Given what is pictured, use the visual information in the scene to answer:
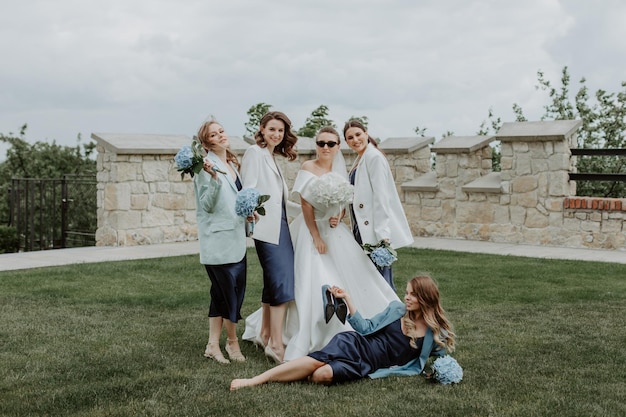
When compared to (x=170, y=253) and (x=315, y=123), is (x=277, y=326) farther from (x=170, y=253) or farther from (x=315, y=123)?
(x=315, y=123)

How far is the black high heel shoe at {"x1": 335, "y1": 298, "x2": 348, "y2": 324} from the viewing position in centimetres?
484

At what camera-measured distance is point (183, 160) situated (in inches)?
189

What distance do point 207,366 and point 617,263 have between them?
664cm

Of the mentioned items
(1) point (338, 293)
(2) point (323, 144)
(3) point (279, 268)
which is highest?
(2) point (323, 144)

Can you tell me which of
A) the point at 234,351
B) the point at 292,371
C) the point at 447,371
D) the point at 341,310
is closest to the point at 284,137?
the point at 341,310

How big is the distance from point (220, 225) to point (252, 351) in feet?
3.53

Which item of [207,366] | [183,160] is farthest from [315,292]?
[183,160]

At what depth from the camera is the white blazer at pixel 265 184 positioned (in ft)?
17.1

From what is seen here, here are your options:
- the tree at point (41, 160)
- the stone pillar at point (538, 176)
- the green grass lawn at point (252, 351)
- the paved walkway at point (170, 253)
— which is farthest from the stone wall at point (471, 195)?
the tree at point (41, 160)

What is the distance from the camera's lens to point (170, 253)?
10.9 metres

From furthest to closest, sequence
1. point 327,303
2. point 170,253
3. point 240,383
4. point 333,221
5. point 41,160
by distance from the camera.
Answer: point 41,160 → point 170,253 → point 333,221 → point 327,303 → point 240,383

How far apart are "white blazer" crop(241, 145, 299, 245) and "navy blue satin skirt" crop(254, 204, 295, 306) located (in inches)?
2.3

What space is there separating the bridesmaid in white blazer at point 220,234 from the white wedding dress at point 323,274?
41cm

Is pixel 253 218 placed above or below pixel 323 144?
below
